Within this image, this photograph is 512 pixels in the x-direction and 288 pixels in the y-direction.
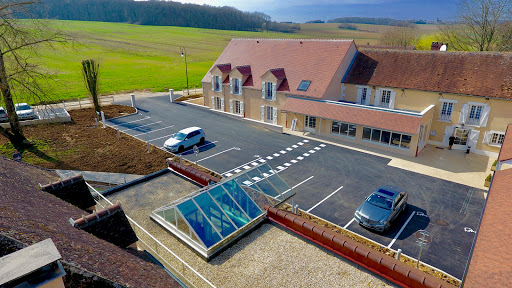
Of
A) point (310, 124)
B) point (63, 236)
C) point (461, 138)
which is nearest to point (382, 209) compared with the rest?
point (63, 236)

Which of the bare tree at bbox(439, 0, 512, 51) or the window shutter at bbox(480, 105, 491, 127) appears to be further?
the bare tree at bbox(439, 0, 512, 51)

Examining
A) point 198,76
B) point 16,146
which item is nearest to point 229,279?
point 16,146

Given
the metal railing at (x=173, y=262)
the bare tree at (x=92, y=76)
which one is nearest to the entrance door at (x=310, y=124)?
the metal railing at (x=173, y=262)

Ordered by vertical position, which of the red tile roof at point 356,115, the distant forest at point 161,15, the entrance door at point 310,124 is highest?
the distant forest at point 161,15

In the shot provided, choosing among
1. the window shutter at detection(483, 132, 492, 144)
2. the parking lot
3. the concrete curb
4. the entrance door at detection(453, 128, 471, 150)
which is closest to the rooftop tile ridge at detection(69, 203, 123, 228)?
the concrete curb

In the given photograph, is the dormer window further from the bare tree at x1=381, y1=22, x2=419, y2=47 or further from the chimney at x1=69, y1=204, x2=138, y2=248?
the bare tree at x1=381, y1=22, x2=419, y2=47

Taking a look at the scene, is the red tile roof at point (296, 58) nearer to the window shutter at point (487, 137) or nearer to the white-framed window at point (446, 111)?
the white-framed window at point (446, 111)
